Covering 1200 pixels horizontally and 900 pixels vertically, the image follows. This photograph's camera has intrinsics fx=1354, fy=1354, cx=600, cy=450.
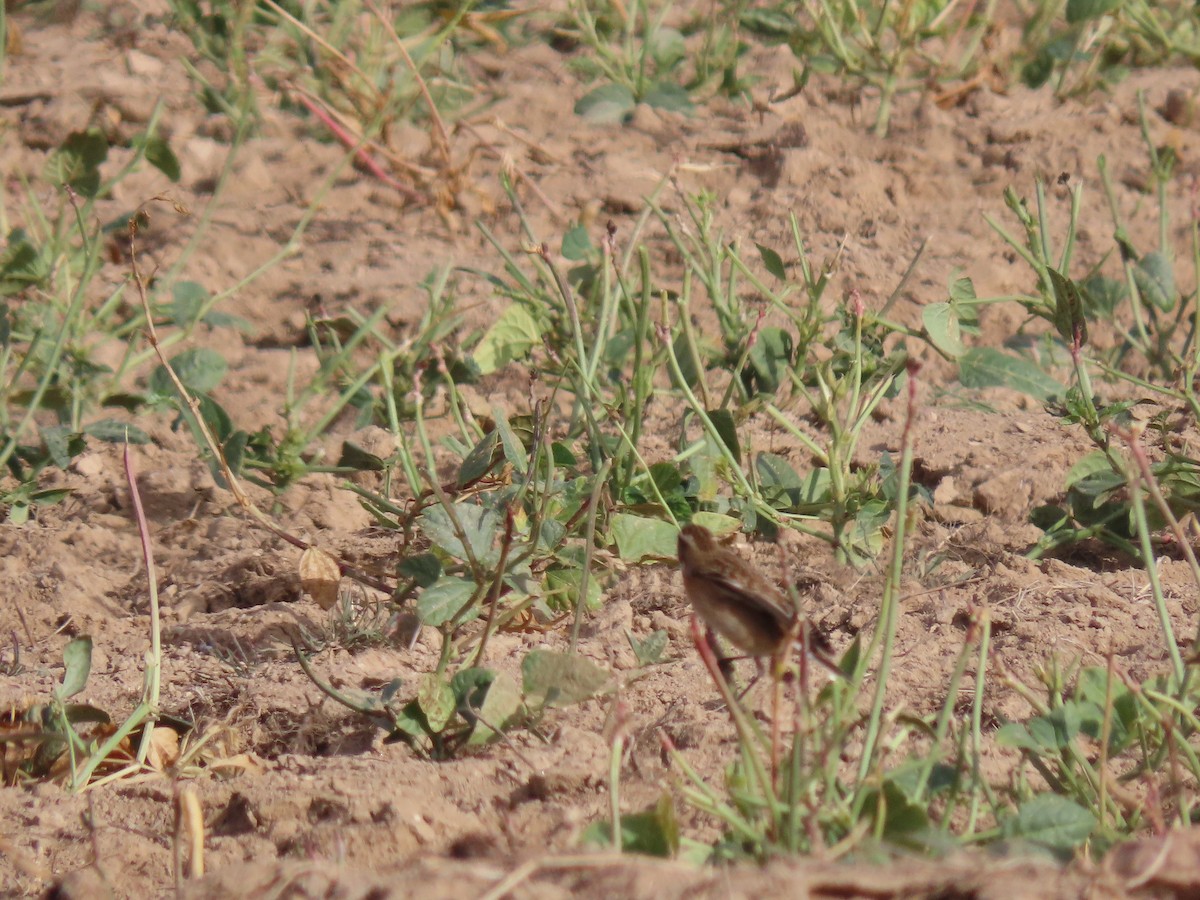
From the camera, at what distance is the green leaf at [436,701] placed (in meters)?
1.76

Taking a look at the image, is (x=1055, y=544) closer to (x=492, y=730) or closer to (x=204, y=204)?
(x=492, y=730)

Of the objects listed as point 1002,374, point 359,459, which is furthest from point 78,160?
point 1002,374

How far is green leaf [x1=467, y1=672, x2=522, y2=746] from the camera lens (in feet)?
5.81

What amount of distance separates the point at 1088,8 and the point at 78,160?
2.42 metres

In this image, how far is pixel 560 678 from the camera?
175 cm

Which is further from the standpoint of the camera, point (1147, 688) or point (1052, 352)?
point (1052, 352)

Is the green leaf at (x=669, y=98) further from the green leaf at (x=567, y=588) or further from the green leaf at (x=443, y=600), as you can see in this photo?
the green leaf at (x=443, y=600)

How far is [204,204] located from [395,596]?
177 centimetres

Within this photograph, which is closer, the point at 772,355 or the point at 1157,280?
the point at 1157,280

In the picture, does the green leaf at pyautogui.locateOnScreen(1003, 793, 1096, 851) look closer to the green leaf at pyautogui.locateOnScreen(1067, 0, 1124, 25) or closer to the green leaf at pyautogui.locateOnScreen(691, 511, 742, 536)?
the green leaf at pyautogui.locateOnScreen(691, 511, 742, 536)

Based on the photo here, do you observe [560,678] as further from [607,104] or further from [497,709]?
[607,104]

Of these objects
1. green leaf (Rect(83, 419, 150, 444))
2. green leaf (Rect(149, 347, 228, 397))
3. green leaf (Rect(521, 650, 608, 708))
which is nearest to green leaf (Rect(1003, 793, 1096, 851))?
green leaf (Rect(521, 650, 608, 708))

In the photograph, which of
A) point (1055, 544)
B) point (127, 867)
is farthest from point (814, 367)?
point (127, 867)

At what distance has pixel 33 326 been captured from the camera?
9.37ft
